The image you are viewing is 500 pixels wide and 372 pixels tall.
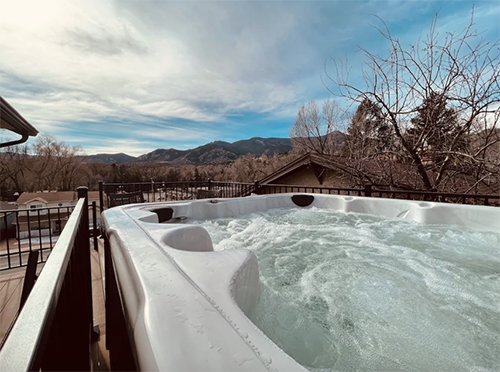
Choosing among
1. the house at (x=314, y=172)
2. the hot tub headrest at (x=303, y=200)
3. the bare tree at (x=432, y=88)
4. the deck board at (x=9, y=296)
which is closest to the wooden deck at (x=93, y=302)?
the deck board at (x=9, y=296)

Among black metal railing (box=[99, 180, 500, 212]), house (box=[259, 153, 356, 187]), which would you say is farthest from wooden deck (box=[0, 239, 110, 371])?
house (box=[259, 153, 356, 187])

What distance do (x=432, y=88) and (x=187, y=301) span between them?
16.1 ft

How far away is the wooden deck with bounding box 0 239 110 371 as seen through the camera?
1.29 meters

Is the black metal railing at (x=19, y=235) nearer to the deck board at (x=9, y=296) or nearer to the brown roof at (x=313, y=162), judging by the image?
the deck board at (x=9, y=296)

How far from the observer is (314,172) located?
759cm

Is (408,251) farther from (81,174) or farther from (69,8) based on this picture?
(81,174)

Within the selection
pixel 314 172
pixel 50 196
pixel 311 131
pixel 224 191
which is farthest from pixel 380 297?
pixel 50 196

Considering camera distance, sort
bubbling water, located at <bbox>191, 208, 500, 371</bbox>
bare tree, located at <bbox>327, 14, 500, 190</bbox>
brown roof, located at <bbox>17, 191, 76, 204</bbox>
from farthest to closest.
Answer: brown roof, located at <bbox>17, 191, 76, 204</bbox> → bare tree, located at <bbox>327, 14, 500, 190</bbox> → bubbling water, located at <bbox>191, 208, 500, 371</bbox>

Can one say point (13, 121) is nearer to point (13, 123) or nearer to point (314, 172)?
point (13, 123)

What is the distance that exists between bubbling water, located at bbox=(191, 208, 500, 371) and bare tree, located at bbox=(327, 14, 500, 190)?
2392 mm

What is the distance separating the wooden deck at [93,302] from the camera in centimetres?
129

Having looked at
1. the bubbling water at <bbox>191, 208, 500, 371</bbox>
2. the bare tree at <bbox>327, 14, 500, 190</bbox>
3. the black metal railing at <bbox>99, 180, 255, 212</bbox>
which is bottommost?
the bubbling water at <bbox>191, 208, 500, 371</bbox>

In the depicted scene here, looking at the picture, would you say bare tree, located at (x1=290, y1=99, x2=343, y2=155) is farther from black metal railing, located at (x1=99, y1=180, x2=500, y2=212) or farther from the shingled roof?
the shingled roof

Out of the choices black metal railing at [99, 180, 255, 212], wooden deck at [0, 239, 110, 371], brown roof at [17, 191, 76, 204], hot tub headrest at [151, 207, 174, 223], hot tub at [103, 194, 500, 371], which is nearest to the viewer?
hot tub at [103, 194, 500, 371]
